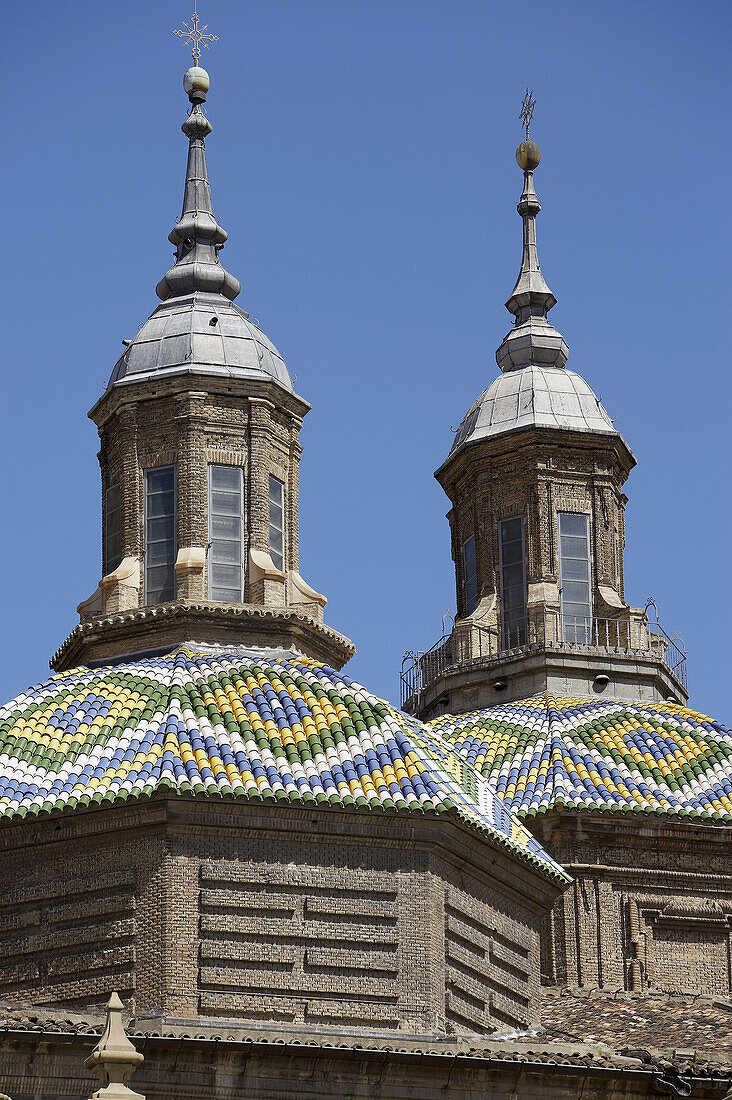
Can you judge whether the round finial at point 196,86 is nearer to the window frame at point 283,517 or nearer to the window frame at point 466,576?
the window frame at point 283,517

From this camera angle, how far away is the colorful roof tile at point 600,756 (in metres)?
33.2

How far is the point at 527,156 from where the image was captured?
43.2 m

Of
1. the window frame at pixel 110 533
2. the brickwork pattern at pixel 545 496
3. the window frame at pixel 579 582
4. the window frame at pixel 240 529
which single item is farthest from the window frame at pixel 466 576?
the window frame at pixel 110 533

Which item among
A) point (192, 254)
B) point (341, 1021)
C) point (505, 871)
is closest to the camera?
point (341, 1021)

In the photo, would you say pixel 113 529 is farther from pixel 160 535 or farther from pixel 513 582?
pixel 513 582

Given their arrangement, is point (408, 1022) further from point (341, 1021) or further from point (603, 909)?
point (603, 909)

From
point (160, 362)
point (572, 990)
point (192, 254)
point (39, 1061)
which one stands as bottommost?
point (39, 1061)

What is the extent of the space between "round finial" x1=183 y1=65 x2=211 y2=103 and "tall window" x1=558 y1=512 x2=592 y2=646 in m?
8.71

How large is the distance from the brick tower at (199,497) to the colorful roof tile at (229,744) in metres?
0.69

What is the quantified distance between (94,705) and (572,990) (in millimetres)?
7898

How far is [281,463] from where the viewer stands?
32.4 m

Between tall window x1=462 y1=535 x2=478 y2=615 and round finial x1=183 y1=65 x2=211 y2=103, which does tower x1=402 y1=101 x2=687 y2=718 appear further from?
round finial x1=183 y1=65 x2=211 y2=103

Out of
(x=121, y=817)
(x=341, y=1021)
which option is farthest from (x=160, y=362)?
(x=341, y=1021)

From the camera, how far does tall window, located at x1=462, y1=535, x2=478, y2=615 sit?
38.7 meters
